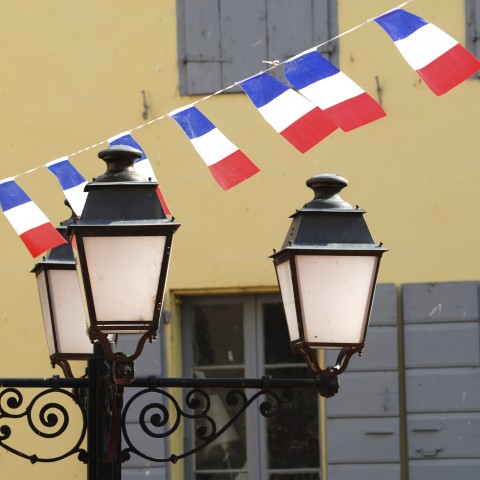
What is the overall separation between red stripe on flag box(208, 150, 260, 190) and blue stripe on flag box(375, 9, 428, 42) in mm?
716

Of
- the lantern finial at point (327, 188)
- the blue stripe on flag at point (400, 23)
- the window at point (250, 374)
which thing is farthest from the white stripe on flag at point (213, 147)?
the window at point (250, 374)

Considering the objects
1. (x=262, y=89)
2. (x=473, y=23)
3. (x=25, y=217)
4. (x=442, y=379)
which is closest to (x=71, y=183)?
(x=25, y=217)

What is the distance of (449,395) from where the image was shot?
8.31m

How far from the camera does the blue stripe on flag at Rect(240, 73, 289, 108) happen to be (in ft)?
19.1

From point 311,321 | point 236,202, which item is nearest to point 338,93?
point 311,321

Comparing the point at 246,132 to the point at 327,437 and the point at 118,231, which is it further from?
the point at 118,231

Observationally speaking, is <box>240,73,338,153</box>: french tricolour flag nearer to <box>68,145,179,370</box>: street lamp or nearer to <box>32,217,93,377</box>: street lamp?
<box>32,217,93,377</box>: street lamp

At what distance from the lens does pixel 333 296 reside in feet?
14.7

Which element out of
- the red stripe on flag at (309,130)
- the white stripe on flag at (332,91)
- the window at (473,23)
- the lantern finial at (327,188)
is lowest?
the lantern finial at (327,188)

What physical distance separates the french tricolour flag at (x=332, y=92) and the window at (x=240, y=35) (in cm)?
291

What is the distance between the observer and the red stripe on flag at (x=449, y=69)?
17.7 ft

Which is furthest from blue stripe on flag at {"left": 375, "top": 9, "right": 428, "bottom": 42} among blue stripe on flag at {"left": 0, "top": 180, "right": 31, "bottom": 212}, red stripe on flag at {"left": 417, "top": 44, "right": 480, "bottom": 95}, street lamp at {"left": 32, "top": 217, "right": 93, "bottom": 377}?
blue stripe on flag at {"left": 0, "top": 180, "right": 31, "bottom": 212}

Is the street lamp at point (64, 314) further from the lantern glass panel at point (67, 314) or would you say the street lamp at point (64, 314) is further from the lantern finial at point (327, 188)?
the lantern finial at point (327, 188)

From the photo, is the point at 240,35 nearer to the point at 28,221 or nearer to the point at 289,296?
the point at 28,221
